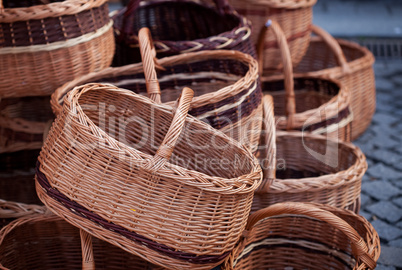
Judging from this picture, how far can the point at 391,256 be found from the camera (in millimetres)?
2213

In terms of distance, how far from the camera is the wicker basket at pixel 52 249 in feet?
6.28

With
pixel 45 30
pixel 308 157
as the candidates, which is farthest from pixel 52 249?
pixel 308 157

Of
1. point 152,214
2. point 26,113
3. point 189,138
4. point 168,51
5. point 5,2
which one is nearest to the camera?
point 152,214

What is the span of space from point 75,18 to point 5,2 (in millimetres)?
774

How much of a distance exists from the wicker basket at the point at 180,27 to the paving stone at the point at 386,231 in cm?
109

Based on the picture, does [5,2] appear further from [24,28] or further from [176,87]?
[176,87]

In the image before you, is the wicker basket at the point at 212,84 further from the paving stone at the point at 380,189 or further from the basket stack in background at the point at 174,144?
the paving stone at the point at 380,189

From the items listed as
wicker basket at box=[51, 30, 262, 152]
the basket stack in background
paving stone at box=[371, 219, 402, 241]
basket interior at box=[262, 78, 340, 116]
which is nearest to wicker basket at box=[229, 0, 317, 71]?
the basket stack in background

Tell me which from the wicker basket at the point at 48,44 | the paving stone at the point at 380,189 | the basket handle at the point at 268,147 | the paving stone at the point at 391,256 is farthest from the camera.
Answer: the paving stone at the point at 380,189

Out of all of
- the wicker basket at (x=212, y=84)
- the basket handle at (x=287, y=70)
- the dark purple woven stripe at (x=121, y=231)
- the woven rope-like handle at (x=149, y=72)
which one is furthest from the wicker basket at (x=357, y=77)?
the dark purple woven stripe at (x=121, y=231)

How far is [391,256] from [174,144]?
51.2 inches

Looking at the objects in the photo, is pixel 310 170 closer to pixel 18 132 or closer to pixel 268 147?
pixel 268 147

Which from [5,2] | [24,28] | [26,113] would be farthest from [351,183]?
[5,2]

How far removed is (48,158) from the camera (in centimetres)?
157
